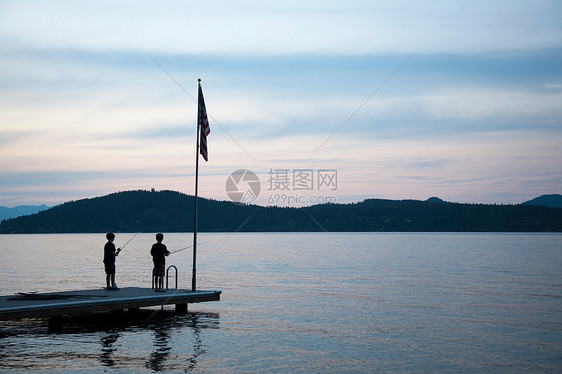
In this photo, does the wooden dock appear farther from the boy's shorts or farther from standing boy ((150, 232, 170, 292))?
the boy's shorts

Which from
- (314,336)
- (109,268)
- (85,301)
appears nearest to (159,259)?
(109,268)

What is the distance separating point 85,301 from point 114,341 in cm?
186

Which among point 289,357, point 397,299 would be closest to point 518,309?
point 397,299

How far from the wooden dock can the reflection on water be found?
1047 mm

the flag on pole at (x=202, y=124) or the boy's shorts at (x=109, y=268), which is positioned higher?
the flag on pole at (x=202, y=124)

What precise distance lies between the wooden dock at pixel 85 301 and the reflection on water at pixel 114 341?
1.05m

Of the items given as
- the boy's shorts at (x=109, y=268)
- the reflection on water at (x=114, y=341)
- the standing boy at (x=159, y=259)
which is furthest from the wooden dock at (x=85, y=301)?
the reflection on water at (x=114, y=341)

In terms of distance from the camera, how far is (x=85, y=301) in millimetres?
22188

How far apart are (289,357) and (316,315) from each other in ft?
33.9

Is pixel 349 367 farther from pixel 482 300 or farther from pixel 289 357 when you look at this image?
pixel 482 300

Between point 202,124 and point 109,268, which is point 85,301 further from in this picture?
point 202,124

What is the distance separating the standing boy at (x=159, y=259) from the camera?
24.7 m

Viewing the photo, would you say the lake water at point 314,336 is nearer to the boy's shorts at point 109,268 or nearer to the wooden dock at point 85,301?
the wooden dock at point 85,301

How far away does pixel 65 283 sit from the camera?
4756 centimetres
